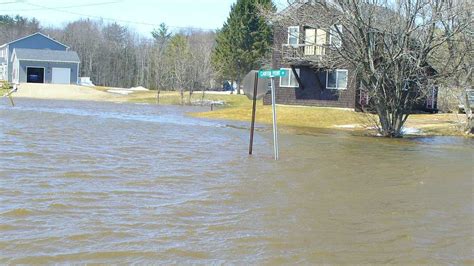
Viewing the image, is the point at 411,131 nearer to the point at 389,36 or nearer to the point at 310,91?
the point at 389,36

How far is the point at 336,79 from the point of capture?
39188 millimetres

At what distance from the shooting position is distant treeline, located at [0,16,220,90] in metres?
69.6

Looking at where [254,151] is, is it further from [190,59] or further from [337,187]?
[190,59]

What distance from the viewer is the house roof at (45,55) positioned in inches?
2926

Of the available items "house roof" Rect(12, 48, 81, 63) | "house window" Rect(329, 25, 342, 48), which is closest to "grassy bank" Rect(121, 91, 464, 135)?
"house window" Rect(329, 25, 342, 48)

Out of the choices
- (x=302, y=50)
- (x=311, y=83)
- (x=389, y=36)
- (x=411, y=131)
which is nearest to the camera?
(x=389, y=36)

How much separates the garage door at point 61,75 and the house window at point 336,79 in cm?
4553

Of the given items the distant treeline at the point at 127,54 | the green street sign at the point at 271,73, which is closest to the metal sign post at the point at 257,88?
the green street sign at the point at 271,73

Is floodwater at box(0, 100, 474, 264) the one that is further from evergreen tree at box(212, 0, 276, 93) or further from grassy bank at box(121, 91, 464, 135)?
evergreen tree at box(212, 0, 276, 93)

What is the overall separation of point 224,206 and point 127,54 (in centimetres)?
9569

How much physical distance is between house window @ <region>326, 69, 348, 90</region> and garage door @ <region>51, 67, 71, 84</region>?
45.5m

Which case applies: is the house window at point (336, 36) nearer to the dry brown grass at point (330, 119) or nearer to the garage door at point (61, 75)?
the dry brown grass at point (330, 119)

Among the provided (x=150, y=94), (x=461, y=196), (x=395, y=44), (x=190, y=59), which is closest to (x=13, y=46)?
(x=150, y=94)

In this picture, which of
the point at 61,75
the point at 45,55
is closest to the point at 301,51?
the point at 61,75
